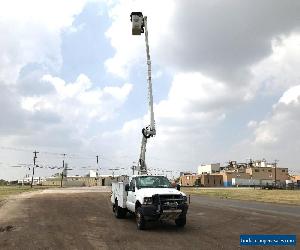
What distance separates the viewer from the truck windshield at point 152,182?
18641mm

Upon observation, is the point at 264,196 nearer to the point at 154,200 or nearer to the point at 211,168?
the point at 154,200

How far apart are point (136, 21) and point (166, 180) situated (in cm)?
1570

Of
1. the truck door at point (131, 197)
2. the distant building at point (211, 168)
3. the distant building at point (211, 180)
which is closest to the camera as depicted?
the truck door at point (131, 197)

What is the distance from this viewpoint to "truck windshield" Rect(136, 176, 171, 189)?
61.2 ft

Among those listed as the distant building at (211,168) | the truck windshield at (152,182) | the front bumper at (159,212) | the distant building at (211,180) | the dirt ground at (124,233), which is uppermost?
the distant building at (211,168)

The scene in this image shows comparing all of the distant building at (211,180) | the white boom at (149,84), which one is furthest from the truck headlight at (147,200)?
the distant building at (211,180)

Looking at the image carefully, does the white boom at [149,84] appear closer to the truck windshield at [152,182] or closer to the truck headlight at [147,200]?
the truck windshield at [152,182]

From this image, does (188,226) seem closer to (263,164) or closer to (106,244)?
(106,244)

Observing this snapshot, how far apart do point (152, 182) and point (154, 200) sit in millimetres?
2037

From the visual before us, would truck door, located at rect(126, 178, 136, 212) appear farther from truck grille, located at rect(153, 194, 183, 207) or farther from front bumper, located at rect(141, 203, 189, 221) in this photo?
truck grille, located at rect(153, 194, 183, 207)

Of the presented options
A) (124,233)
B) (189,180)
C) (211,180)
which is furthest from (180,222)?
(189,180)

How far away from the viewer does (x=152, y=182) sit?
62.1ft

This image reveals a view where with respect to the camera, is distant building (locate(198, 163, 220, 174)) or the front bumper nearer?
the front bumper

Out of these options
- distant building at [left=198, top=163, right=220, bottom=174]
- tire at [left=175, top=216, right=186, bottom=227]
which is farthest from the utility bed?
distant building at [left=198, top=163, right=220, bottom=174]
